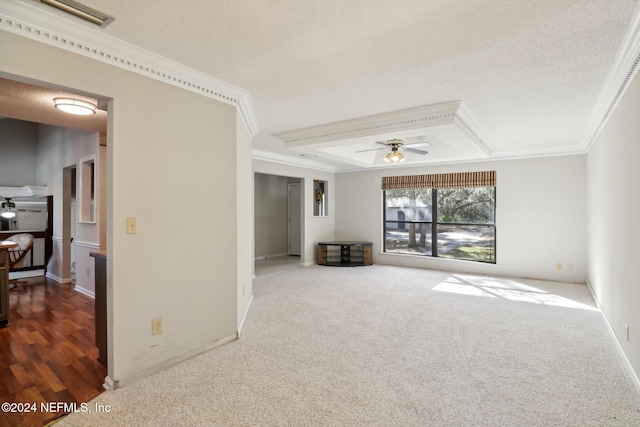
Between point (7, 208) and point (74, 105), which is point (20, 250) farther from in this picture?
point (74, 105)

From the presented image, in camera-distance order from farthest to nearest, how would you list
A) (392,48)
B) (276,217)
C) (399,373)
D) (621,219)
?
(276,217) → (621,219) → (399,373) → (392,48)

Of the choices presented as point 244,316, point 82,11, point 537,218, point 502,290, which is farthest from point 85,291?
point 537,218

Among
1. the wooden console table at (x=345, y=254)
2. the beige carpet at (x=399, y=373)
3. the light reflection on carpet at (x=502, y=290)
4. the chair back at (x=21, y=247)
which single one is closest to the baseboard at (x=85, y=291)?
the chair back at (x=21, y=247)

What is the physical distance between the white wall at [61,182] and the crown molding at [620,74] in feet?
18.9

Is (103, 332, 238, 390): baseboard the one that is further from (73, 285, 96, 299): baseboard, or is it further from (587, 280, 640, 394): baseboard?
(587, 280, 640, 394): baseboard

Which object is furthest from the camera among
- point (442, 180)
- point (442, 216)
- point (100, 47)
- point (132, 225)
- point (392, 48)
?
point (442, 216)

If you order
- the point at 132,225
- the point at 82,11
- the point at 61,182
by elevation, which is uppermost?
the point at 82,11

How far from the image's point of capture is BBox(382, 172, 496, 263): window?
20.7ft

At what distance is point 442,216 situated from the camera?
6.82m

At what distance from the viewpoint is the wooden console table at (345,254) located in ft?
23.9

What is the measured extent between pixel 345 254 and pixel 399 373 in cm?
485

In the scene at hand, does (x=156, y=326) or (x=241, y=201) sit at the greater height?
(x=241, y=201)

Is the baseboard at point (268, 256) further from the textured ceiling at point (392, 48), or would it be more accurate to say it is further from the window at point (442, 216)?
the textured ceiling at point (392, 48)

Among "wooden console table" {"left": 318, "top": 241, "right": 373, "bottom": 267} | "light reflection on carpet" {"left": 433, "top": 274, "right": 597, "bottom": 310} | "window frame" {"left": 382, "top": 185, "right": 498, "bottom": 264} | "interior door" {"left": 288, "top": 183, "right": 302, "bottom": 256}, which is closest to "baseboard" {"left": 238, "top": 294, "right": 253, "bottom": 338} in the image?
"light reflection on carpet" {"left": 433, "top": 274, "right": 597, "bottom": 310}
